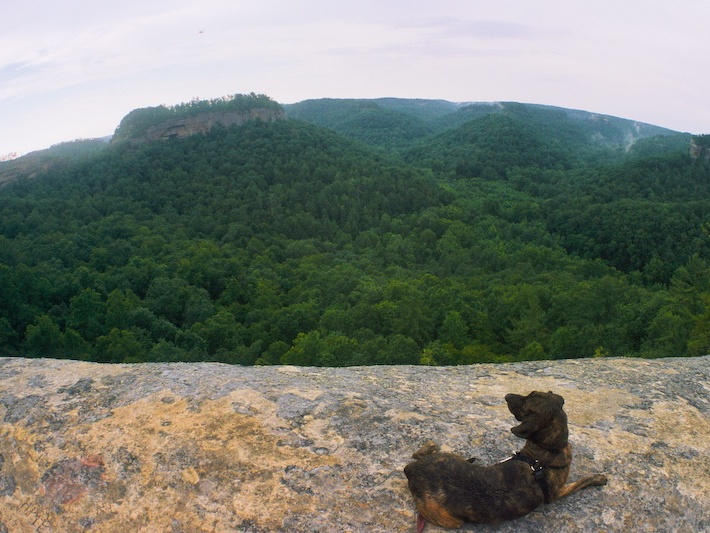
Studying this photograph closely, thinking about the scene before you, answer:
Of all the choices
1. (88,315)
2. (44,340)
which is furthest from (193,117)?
(44,340)

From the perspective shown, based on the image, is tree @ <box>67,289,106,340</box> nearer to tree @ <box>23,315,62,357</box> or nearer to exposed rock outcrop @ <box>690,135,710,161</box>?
tree @ <box>23,315,62,357</box>

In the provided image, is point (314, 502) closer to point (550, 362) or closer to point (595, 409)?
point (595, 409)

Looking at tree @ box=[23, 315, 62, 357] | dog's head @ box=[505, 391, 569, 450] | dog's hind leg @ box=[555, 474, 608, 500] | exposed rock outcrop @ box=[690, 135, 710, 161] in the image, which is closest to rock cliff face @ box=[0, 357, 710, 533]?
dog's hind leg @ box=[555, 474, 608, 500]

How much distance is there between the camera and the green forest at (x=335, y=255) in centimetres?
2603

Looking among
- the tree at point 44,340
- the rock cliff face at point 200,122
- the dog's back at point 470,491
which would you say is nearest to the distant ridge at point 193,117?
the rock cliff face at point 200,122

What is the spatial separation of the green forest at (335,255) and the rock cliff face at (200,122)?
7.02 feet

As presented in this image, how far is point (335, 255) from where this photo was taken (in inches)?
1976

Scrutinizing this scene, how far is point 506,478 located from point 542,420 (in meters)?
0.50

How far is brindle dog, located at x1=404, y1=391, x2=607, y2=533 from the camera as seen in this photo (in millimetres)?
3586

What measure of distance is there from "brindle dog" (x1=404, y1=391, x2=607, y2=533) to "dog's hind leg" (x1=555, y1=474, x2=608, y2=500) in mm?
14

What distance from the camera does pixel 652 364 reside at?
6.82 meters

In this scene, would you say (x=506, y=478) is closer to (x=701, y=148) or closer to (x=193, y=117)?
(x=193, y=117)

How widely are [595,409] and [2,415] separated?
6.13 meters

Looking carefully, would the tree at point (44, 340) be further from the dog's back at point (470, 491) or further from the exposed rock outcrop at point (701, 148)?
the exposed rock outcrop at point (701, 148)
